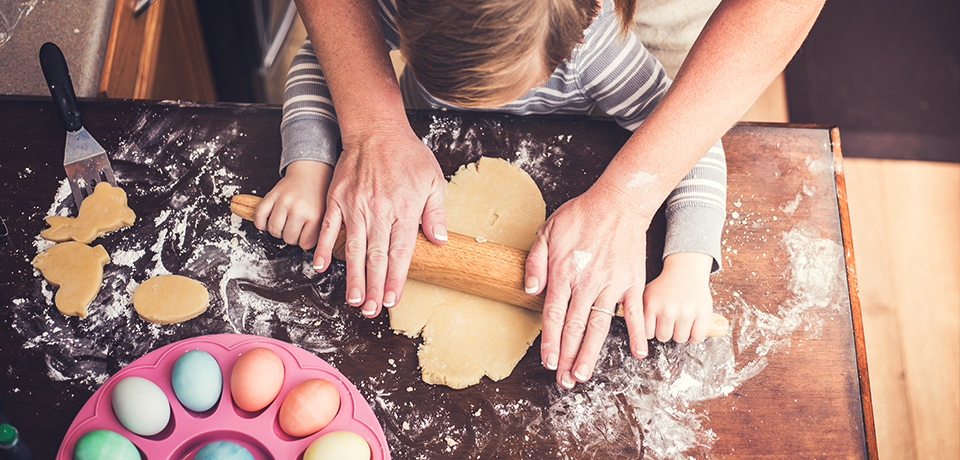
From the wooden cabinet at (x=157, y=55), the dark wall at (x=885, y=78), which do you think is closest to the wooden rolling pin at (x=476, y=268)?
the wooden cabinet at (x=157, y=55)

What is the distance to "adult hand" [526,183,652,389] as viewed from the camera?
80cm

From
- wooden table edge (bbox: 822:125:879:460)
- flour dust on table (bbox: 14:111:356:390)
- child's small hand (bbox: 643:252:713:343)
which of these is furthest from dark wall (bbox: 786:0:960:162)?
flour dust on table (bbox: 14:111:356:390)

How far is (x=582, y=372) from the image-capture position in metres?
0.79

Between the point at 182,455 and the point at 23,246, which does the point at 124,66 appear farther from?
the point at 182,455

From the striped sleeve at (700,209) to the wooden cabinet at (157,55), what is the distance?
121 centimetres

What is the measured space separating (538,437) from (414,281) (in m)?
0.33

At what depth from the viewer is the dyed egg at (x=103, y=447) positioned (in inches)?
26.5

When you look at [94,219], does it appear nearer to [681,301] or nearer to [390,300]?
[390,300]

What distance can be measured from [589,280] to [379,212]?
0.36 m

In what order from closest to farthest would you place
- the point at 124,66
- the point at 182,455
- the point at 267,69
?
the point at 182,455 → the point at 124,66 → the point at 267,69

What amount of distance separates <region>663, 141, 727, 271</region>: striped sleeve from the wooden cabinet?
1.21m

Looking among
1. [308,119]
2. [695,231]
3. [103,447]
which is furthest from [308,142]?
[695,231]

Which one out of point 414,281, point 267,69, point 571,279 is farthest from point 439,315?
point 267,69

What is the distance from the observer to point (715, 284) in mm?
886
